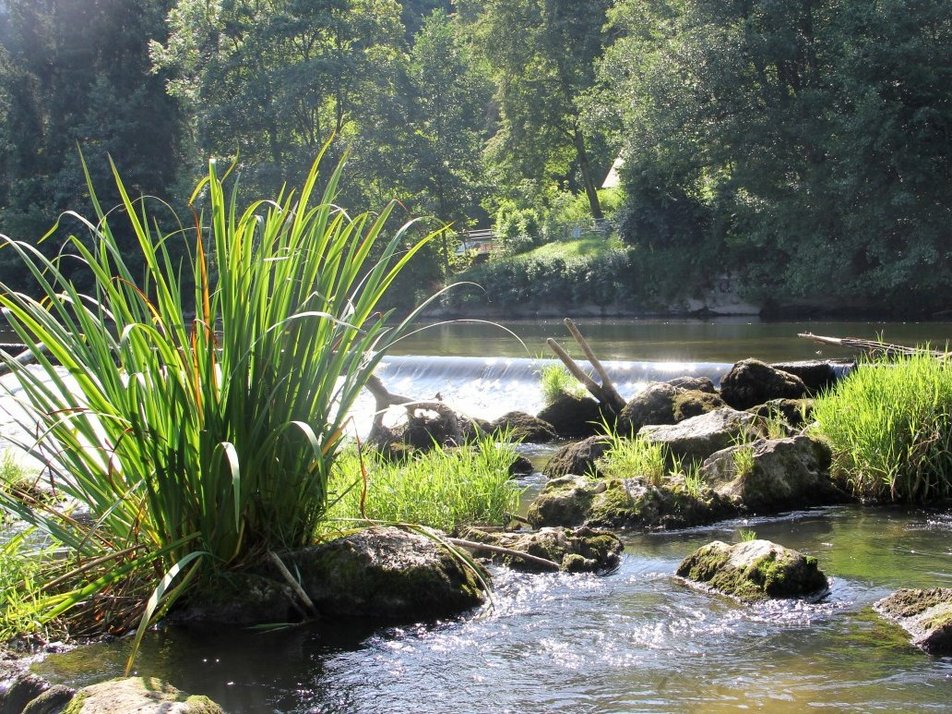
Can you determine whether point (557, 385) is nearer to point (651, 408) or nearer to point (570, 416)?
point (570, 416)

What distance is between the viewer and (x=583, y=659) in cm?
479

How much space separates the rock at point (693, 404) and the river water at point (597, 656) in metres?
4.43

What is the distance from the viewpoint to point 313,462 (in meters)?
5.02

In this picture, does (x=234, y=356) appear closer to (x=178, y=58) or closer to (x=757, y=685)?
(x=757, y=685)

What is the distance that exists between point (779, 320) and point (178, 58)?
24.9 meters

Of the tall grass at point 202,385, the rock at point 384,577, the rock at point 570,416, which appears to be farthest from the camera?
the rock at point 570,416

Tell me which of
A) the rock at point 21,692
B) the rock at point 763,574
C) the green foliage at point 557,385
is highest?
the green foliage at point 557,385

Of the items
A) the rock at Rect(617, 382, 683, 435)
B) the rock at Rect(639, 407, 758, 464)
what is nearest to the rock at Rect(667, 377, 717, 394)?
the rock at Rect(617, 382, 683, 435)

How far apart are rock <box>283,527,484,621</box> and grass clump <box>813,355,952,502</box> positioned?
404 centimetres

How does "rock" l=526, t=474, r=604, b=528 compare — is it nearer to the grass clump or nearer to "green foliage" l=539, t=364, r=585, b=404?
the grass clump

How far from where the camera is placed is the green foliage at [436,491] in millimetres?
6645

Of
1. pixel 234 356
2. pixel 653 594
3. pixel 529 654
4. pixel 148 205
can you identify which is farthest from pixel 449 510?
pixel 148 205

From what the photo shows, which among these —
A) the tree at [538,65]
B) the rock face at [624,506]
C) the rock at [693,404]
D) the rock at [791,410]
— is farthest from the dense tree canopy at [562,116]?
the rock face at [624,506]

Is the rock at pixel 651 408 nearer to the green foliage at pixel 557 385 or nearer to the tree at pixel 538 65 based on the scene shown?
the green foliage at pixel 557 385
